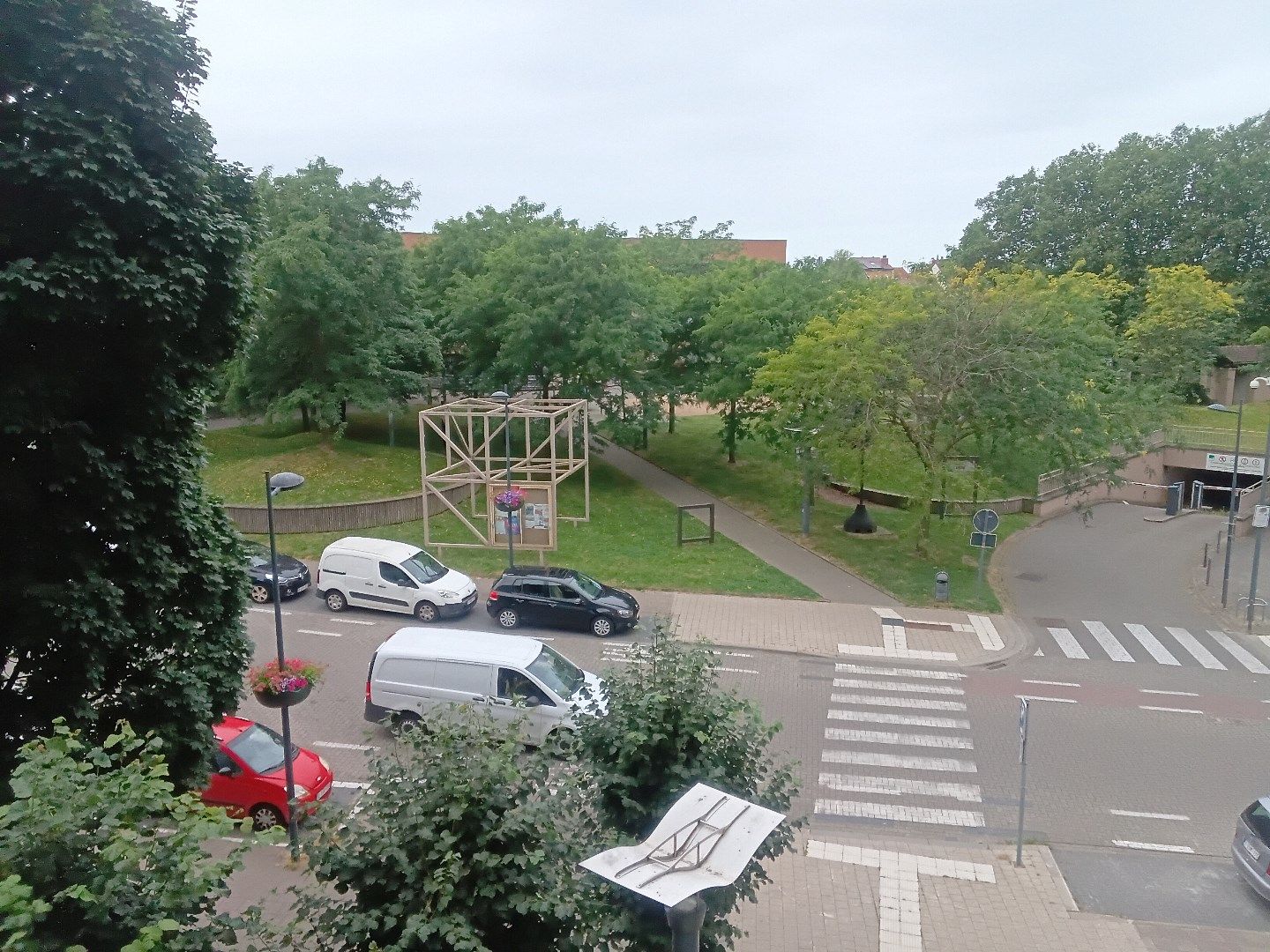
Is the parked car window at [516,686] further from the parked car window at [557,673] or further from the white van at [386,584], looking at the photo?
the white van at [386,584]

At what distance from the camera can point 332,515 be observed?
2544 centimetres

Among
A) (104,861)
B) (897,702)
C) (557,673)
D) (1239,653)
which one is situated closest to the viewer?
(104,861)

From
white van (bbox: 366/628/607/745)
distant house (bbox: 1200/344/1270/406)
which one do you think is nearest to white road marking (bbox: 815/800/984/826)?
white van (bbox: 366/628/607/745)

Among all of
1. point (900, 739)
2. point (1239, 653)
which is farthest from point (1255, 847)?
point (1239, 653)

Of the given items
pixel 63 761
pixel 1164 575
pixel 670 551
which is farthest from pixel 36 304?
pixel 1164 575

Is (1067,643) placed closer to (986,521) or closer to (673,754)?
(986,521)

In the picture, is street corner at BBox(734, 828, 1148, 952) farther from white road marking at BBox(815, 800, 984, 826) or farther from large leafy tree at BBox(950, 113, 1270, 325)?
large leafy tree at BBox(950, 113, 1270, 325)

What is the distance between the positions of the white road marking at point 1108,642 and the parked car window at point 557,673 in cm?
1136

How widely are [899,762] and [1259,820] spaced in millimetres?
4641

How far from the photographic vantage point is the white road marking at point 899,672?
58.2 feet

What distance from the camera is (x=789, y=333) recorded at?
1166 inches

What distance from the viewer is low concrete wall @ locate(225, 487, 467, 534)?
82.7ft

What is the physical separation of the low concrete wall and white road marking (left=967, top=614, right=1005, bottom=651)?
1393 centimetres

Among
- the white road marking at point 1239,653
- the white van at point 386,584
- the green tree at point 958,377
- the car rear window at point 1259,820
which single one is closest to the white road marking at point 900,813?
the car rear window at point 1259,820
